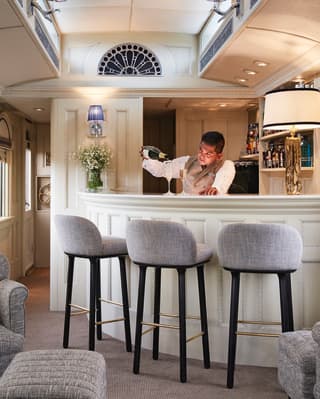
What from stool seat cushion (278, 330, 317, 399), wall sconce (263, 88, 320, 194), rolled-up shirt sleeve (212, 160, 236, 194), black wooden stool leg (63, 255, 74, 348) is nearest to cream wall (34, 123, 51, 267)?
black wooden stool leg (63, 255, 74, 348)

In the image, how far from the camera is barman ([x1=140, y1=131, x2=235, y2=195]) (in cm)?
419

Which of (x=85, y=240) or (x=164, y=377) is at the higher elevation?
(x=85, y=240)

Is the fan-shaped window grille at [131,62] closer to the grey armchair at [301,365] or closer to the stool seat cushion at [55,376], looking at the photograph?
the grey armchair at [301,365]

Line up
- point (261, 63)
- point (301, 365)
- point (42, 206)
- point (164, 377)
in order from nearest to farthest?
point (301, 365), point (164, 377), point (261, 63), point (42, 206)

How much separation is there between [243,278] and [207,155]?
1055 mm

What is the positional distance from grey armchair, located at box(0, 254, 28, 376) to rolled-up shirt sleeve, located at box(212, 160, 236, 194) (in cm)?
172

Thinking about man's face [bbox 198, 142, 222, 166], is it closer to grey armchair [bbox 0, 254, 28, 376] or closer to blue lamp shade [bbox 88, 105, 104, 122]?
blue lamp shade [bbox 88, 105, 104, 122]

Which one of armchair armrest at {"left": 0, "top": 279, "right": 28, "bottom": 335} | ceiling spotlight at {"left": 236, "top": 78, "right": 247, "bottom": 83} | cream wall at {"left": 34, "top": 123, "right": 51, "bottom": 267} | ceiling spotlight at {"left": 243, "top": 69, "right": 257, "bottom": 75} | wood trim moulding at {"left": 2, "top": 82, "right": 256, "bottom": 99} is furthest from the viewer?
cream wall at {"left": 34, "top": 123, "right": 51, "bottom": 267}

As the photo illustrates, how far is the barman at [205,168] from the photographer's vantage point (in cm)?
419

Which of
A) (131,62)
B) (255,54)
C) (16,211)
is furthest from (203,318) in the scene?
(16,211)

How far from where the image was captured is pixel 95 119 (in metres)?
5.50

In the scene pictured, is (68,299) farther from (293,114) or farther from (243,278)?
(293,114)

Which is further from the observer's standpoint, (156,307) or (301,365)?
(156,307)

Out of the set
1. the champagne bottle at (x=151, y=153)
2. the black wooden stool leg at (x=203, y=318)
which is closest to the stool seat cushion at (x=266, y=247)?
the black wooden stool leg at (x=203, y=318)
